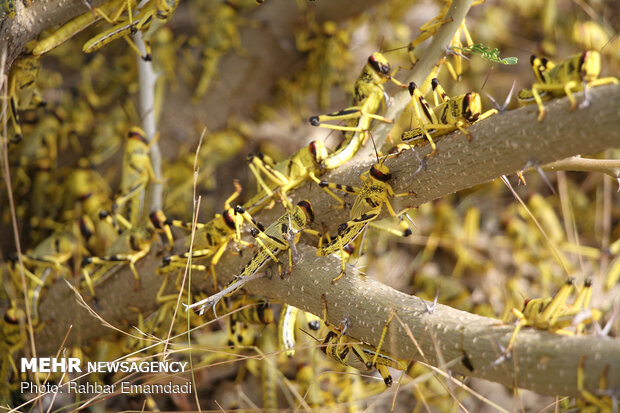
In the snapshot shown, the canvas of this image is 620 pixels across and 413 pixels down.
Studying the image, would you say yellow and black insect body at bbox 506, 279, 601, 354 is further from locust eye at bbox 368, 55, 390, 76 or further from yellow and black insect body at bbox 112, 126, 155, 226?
yellow and black insect body at bbox 112, 126, 155, 226

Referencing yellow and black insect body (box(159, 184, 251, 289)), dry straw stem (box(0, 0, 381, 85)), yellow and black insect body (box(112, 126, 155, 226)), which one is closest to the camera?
yellow and black insect body (box(159, 184, 251, 289))

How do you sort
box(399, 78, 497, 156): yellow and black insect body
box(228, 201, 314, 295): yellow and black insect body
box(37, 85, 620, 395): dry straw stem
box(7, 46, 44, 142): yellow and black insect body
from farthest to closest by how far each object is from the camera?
box(7, 46, 44, 142): yellow and black insect body, box(228, 201, 314, 295): yellow and black insect body, box(399, 78, 497, 156): yellow and black insect body, box(37, 85, 620, 395): dry straw stem

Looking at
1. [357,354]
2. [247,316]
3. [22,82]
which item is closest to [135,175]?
[22,82]

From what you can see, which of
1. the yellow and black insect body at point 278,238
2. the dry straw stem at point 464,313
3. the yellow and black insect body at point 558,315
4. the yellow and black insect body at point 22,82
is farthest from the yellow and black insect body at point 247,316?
the yellow and black insect body at point 22,82

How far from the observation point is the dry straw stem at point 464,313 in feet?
4.33

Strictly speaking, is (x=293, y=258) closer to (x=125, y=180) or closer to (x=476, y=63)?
(x=125, y=180)

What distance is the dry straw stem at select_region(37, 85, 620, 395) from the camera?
4.33 ft

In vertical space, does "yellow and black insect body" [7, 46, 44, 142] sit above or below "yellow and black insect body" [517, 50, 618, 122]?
above

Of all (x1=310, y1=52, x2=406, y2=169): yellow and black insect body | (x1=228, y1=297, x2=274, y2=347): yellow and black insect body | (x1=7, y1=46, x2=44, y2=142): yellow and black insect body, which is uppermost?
(x1=7, y1=46, x2=44, y2=142): yellow and black insect body

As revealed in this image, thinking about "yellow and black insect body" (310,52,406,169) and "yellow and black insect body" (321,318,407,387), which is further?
"yellow and black insect body" (310,52,406,169)

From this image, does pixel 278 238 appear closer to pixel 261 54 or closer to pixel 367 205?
pixel 367 205

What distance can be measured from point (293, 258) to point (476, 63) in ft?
10.4

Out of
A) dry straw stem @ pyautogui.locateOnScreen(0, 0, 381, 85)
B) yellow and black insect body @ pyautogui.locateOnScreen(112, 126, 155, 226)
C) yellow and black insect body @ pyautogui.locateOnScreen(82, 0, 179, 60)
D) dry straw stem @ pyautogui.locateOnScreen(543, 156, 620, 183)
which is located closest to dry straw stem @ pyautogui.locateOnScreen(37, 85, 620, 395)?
dry straw stem @ pyautogui.locateOnScreen(543, 156, 620, 183)

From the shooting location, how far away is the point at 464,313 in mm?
1604
